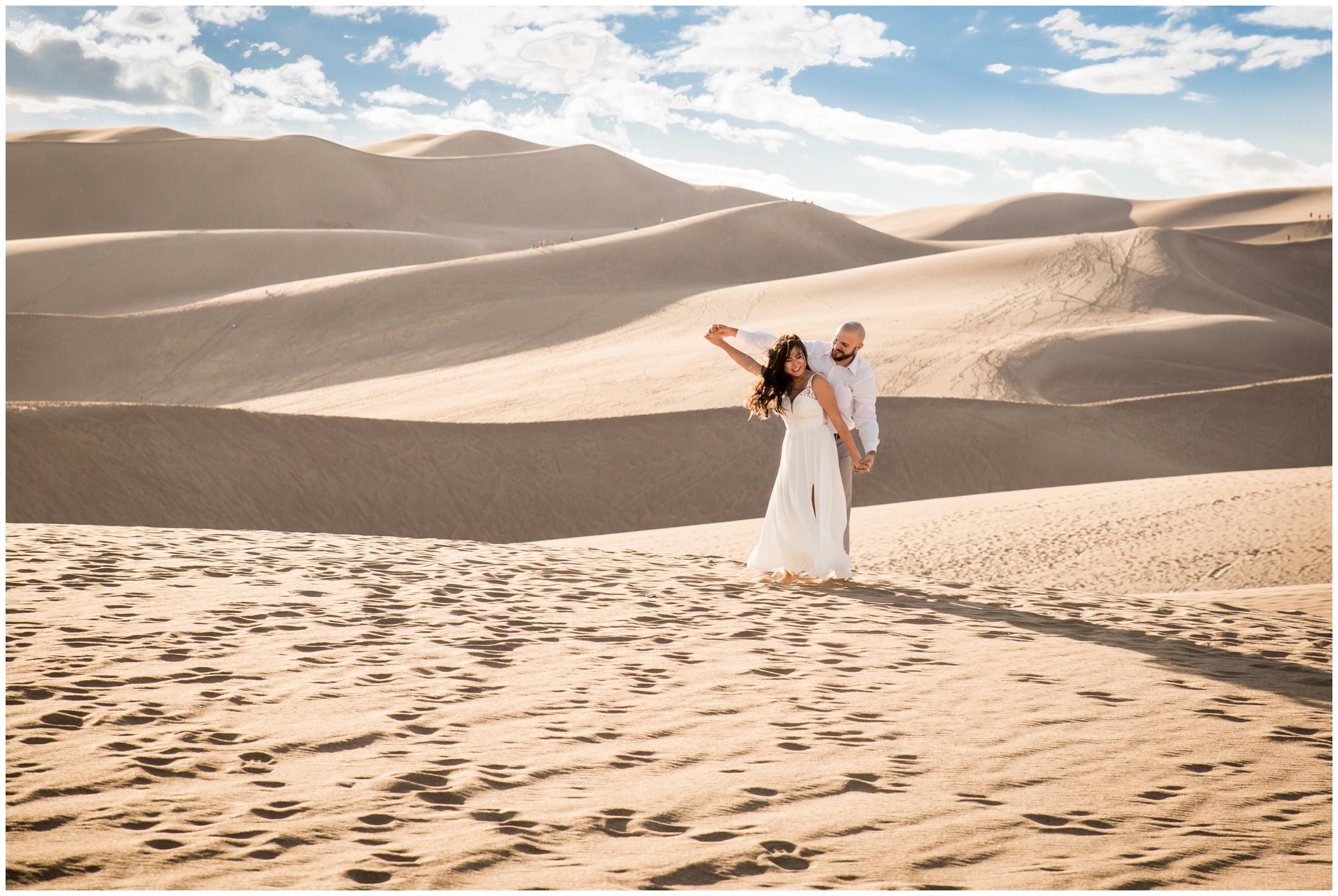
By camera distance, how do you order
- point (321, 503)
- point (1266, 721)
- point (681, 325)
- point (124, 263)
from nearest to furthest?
point (1266, 721), point (321, 503), point (681, 325), point (124, 263)

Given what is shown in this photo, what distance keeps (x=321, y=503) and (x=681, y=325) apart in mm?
20908

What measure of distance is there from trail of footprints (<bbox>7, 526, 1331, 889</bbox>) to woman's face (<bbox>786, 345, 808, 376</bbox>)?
1559mm

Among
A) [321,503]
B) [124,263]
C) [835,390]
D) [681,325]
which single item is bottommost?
[321,503]

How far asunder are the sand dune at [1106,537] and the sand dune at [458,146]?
104334mm

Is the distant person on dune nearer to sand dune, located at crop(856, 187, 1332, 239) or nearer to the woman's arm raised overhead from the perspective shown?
the woman's arm raised overhead

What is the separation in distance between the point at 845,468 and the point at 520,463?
34.8ft

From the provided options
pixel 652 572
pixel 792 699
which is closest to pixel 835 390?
pixel 652 572

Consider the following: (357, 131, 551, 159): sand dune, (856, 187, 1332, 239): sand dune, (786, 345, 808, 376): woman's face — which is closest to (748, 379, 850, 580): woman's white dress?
(786, 345, 808, 376): woman's face

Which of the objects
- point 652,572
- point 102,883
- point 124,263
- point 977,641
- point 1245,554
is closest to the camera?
point 102,883

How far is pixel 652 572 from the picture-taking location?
773 cm

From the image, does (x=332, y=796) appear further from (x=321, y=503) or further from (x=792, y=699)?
(x=321, y=503)

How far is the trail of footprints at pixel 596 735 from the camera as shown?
285cm

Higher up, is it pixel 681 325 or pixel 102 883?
pixel 681 325

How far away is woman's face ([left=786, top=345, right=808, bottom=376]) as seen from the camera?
6852 millimetres
